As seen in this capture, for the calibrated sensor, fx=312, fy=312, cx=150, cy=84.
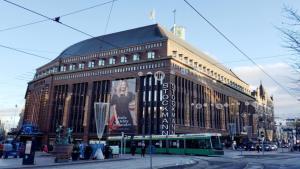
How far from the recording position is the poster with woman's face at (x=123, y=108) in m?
61.7

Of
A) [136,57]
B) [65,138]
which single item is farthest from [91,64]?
[65,138]

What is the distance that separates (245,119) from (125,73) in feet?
172

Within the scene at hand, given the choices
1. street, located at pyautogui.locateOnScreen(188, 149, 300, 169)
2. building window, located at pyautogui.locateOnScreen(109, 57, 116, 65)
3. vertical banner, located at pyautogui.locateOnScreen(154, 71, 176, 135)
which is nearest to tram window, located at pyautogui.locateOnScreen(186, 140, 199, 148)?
street, located at pyautogui.locateOnScreen(188, 149, 300, 169)

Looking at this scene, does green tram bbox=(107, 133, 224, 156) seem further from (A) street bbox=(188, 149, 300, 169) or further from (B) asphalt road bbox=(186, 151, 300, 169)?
(B) asphalt road bbox=(186, 151, 300, 169)

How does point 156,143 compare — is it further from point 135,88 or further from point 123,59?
point 123,59

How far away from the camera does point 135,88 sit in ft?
208

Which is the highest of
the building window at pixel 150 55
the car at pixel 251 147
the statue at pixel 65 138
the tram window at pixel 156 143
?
the building window at pixel 150 55

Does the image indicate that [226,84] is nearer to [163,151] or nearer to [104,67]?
[104,67]

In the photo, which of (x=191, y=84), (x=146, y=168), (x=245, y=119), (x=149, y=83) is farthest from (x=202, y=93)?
(x=146, y=168)

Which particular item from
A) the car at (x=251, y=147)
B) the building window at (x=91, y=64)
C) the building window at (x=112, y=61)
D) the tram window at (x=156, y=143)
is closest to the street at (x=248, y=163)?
the tram window at (x=156, y=143)

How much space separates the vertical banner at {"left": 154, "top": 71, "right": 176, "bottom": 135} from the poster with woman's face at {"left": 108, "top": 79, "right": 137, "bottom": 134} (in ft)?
21.2

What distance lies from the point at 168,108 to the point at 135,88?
362 inches

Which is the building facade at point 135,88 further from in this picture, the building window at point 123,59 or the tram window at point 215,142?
the tram window at point 215,142

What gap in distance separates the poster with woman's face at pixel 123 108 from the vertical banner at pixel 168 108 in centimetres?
645
